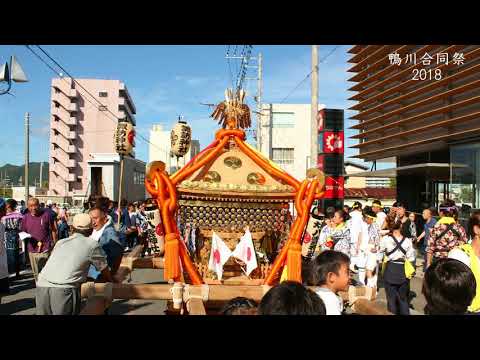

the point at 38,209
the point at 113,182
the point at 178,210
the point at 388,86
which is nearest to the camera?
the point at 178,210

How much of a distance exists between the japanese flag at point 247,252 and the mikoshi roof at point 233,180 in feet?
1.30

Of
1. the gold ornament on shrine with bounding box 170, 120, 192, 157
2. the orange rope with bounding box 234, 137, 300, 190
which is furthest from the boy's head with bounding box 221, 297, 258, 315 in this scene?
the gold ornament on shrine with bounding box 170, 120, 192, 157

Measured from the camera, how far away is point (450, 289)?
1.86m

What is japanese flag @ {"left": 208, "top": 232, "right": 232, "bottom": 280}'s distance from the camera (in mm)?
3785

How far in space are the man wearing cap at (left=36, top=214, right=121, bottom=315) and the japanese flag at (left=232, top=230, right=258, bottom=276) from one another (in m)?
1.23

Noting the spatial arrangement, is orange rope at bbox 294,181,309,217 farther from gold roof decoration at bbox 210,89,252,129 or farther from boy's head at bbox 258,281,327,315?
boy's head at bbox 258,281,327,315

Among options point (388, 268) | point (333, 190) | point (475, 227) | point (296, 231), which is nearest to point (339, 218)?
point (388, 268)

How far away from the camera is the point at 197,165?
4.01 metres

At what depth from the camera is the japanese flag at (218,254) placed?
379 cm

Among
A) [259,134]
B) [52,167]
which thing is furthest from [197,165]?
[52,167]

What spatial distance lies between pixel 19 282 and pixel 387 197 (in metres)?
31.4
